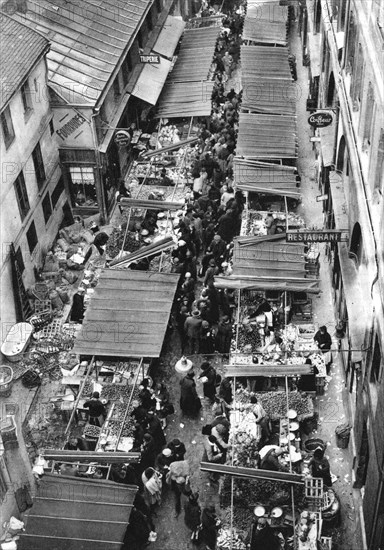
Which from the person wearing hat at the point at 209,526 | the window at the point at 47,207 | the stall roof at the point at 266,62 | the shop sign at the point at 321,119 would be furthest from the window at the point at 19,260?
the stall roof at the point at 266,62

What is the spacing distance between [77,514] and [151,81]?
25.8 meters

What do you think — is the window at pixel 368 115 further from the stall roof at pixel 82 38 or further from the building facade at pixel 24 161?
the stall roof at pixel 82 38

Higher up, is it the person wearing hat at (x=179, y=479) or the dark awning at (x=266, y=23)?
the dark awning at (x=266, y=23)

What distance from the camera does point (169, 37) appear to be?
1807 inches

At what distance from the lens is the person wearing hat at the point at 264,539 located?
21.2 metres

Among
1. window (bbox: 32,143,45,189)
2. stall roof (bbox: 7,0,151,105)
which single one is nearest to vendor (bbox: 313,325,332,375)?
window (bbox: 32,143,45,189)

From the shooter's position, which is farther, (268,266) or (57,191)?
(57,191)

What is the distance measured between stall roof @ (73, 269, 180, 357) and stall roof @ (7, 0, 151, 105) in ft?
28.0

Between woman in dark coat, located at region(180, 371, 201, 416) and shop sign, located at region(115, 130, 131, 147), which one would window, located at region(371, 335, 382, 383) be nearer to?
woman in dark coat, located at region(180, 371, 201, 416)

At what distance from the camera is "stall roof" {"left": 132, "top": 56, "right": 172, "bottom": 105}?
1586 inches

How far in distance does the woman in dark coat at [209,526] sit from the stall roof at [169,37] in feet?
94.1

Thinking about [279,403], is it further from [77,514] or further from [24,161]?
[24,161]

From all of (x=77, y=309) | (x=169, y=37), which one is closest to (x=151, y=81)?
(x=169, y=37)

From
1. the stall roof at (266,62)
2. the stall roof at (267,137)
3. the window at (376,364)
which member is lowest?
the stall roof at (267,137)
